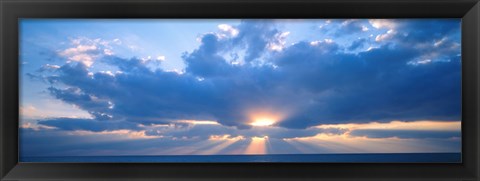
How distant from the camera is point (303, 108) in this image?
9.97 ft

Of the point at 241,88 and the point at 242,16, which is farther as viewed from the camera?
the point at 241,88

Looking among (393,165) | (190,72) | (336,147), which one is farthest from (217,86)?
(393,165)

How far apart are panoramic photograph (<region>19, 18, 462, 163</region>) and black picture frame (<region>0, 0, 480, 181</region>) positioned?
0.14ft

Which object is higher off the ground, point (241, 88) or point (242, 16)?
point (242, 16)

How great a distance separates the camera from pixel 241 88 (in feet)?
9.32

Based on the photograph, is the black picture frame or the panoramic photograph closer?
the black picture frame

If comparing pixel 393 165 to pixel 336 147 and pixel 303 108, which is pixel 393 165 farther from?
pixel 303 108

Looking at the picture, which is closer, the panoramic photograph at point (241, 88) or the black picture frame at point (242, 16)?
the black picture frame at point (242, 16)

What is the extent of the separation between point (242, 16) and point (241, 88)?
58.9 inches

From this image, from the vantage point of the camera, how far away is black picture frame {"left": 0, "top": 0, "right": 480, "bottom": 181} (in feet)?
4.43

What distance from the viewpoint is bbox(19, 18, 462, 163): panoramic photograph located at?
5.51ft

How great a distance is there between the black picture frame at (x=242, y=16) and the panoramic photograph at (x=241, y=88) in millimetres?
43

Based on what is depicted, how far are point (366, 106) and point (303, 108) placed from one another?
493 millimetres

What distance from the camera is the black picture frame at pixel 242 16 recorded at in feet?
4.43
